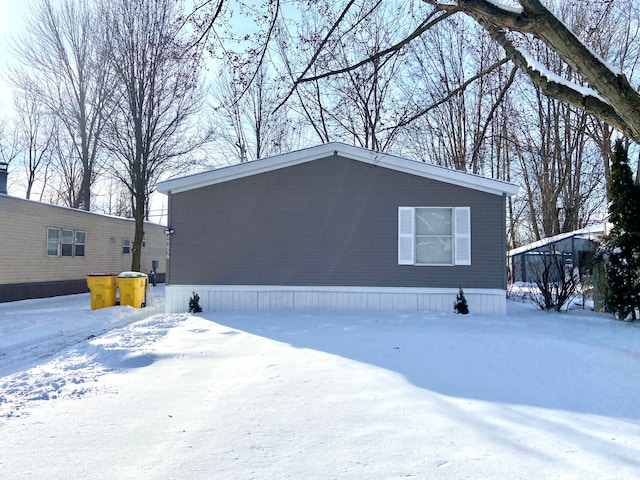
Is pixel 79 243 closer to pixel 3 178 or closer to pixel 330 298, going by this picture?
pixel 3 178

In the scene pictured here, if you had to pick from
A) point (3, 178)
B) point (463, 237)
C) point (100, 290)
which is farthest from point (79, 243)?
point (463, 237)

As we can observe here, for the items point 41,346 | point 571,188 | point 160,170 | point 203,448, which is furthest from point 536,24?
point 571,188

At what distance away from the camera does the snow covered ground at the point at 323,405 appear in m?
2.57

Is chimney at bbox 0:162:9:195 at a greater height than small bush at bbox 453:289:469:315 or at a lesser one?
greater

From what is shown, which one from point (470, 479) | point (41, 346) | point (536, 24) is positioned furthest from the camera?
point (41, 346)

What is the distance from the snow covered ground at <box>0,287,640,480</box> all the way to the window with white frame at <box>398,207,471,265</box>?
252 centimetres

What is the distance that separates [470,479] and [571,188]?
20631 mm

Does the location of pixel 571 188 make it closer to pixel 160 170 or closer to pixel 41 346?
pixel 160 170

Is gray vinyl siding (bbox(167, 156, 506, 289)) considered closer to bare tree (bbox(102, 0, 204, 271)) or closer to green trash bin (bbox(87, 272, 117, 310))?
green trash bin (bbox(87, 272, 117, 310))

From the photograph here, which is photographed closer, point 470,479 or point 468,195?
point 470,479

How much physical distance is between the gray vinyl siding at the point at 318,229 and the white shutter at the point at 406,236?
0.11 m

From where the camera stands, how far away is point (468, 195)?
9297mm

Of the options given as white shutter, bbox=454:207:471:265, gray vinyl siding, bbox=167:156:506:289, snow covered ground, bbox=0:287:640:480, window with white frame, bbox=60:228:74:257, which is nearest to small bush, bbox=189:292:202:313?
gray vinyl siding, bbox=167:156:506:289

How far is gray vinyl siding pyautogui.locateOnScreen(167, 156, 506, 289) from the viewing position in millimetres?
9281
